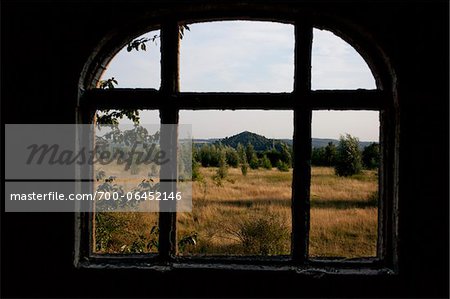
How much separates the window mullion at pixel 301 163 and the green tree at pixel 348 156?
6494mm

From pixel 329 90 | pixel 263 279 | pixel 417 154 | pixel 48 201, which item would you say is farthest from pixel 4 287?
pixel 417 154

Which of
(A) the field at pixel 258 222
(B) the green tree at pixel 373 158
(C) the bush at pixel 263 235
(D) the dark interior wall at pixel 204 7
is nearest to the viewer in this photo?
(D) the dark interior wall at pixel 204 7

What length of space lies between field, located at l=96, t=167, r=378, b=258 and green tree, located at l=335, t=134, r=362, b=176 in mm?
359

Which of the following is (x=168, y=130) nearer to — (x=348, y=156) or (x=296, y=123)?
(x=296, y=123)

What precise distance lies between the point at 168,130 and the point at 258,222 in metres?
4.91

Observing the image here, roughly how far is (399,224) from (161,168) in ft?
4.03

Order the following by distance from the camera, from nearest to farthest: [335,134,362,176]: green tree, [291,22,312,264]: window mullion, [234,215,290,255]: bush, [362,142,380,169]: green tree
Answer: [291,22,312,264]: window mullion
[362,142,380,169]: green tree
[234,215,290,255]: bush
[335,134,362,176]: green tree

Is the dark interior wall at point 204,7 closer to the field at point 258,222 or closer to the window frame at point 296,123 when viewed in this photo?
the window frame at point 296,123

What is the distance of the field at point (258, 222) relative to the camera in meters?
3.80

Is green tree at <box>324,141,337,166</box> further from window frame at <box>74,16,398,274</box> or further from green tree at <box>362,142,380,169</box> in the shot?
window frame at <box>74,16,398,274</box>

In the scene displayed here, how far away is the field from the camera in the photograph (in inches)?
150

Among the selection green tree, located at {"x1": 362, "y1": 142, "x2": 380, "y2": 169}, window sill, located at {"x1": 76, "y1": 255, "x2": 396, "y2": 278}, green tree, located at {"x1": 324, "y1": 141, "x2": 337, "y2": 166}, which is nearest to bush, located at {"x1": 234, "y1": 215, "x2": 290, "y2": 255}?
green tree, located at {"x1": 324, "y1": 141, "x2": 337, "y2": 166}

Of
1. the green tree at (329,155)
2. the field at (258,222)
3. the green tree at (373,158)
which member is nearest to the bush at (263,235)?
the field at (258,222)

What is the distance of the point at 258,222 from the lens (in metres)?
6.46
